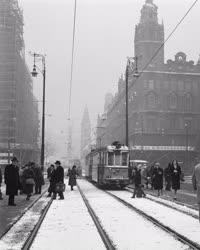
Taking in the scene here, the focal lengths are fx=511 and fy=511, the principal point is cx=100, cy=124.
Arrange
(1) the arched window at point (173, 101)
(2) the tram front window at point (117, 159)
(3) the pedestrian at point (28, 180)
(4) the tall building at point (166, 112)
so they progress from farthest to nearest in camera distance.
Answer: (1) the arched window at point (173, 101)
(4) the tall building at point (166, 112)
(2) the tram front window at point (117, 159)
(3) the pedestrian at point (28, 180)

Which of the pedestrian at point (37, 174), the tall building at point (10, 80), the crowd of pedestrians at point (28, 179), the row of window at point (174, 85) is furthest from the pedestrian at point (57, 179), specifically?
the row of window at point (174, 85)

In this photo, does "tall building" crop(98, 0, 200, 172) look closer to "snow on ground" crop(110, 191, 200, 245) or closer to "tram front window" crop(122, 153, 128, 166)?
"tram front window" crop(122, 153, 128, 166)

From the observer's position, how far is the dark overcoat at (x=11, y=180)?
711 inches

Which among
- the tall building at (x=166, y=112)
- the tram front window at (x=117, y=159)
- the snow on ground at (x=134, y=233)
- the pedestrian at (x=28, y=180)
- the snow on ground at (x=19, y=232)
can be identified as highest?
the tall building at (x=166, y=112)

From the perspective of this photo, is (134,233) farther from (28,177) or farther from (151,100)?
(151,100)

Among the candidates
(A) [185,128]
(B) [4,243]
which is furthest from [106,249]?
(A) [185,128]

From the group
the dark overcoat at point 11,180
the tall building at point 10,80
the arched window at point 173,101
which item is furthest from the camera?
the arched window at point 173,101

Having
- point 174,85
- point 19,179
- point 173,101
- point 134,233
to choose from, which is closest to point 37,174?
point 19,179

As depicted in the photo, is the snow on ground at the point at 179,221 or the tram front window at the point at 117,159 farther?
the tram front window at the point at 117,159

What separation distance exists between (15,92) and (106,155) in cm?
5527

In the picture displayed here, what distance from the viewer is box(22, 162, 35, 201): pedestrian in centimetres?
2152

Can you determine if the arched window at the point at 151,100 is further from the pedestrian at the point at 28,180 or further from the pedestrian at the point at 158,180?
the pedestrian at the point at 28,180

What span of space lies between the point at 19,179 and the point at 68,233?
938 cm

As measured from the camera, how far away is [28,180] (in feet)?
71.7
